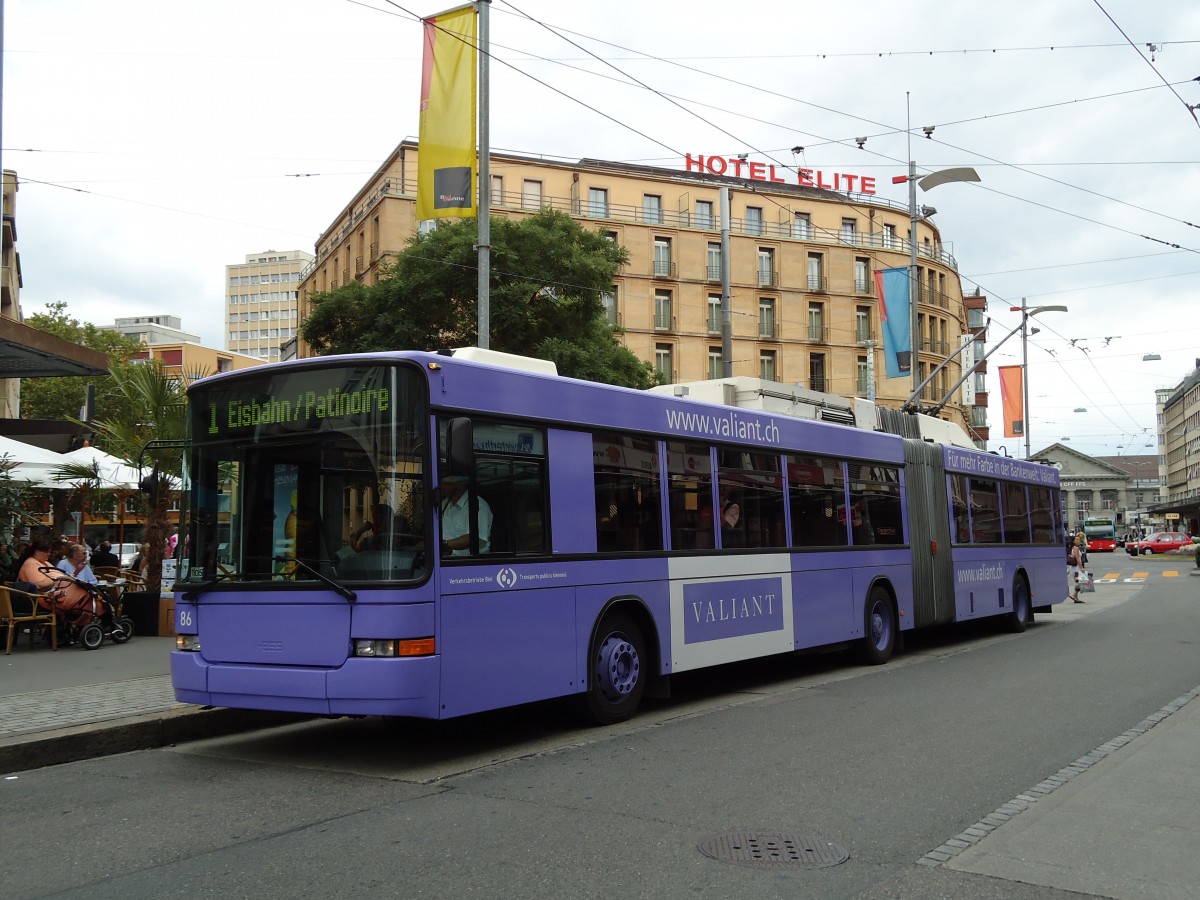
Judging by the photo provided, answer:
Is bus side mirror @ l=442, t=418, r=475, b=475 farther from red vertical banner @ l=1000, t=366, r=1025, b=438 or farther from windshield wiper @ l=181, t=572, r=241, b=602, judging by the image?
red vertical banner @ l=1000, t=366, r=1025, b=438

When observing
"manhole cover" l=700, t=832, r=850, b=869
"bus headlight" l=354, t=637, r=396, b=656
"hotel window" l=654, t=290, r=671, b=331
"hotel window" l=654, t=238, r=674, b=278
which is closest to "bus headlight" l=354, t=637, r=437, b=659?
"bus headlight" l=354, t=637, r=396, b=656

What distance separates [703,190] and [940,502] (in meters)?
Result: 44.8

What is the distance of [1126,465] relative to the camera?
188 m

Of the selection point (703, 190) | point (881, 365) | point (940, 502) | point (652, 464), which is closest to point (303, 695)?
point (652, 464)

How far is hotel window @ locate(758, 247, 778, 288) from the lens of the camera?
61.1m

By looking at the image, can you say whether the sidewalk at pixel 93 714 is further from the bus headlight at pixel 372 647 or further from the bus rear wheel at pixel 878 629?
the bus rear wheel at pixel 878 629

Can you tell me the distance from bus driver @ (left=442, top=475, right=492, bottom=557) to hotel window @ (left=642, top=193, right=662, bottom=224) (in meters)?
51.3

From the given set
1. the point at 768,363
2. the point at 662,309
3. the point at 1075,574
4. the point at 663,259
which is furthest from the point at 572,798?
Answer: the point at 768,363

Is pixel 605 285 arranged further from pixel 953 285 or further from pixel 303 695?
pixel 953 285

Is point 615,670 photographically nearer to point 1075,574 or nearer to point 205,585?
point 205,585

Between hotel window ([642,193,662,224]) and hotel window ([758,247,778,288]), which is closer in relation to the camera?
hotel window ([642,193,662,224])

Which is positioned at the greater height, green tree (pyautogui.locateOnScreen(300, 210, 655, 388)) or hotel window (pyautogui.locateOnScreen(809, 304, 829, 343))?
hotel window (pyautogui.locateOnScreen(809, 304, 829, 343))

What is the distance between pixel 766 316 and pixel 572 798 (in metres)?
56.6

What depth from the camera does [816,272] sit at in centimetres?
6266
